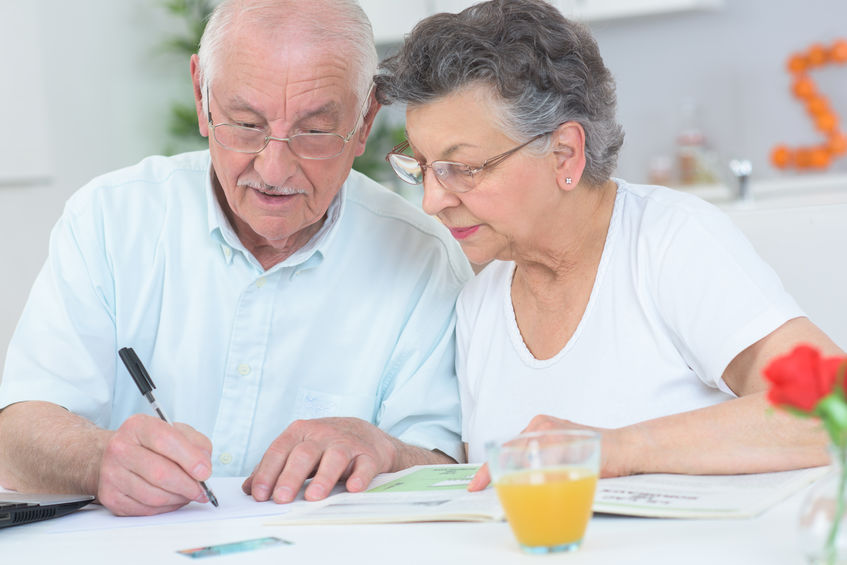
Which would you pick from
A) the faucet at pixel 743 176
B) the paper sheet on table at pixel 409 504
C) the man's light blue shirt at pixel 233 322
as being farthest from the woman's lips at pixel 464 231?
the faucet at pixel 743 176

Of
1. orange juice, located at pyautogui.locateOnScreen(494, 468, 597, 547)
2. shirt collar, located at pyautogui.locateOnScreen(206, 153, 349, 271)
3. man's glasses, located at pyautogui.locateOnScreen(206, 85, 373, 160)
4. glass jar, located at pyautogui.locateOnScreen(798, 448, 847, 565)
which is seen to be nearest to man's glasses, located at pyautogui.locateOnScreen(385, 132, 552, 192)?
man's glasses, located at pyautogui.locateOnScreen(206, 85, 373, 160)

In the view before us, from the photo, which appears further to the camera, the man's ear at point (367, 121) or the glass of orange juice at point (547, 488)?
the man's ear at point (367, 121)

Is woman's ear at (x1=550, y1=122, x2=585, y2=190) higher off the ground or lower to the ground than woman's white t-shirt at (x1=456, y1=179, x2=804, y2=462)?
higher

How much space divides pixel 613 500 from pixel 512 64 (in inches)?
26.6

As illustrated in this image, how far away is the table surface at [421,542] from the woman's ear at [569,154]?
63 cm

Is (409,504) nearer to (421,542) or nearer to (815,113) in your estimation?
(421,542)

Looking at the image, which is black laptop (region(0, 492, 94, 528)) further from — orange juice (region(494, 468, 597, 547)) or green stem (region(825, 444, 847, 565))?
green stem (region(825, 444, 847, 565))

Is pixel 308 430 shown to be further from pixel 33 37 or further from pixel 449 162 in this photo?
pixel 33 37

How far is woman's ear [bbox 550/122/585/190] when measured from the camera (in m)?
1.51

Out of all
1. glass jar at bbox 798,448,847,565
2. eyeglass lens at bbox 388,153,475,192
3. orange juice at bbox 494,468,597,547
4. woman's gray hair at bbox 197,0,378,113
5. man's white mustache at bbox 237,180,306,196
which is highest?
woman's gray hair at bbox 197,0,378,113

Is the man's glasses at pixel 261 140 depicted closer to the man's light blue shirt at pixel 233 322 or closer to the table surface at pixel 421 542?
the man's light blue shirt at pixel 233 322

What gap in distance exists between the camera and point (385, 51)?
3.32 meters

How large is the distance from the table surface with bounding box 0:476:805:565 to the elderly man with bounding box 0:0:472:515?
49 cm

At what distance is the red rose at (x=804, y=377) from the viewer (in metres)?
0.63
